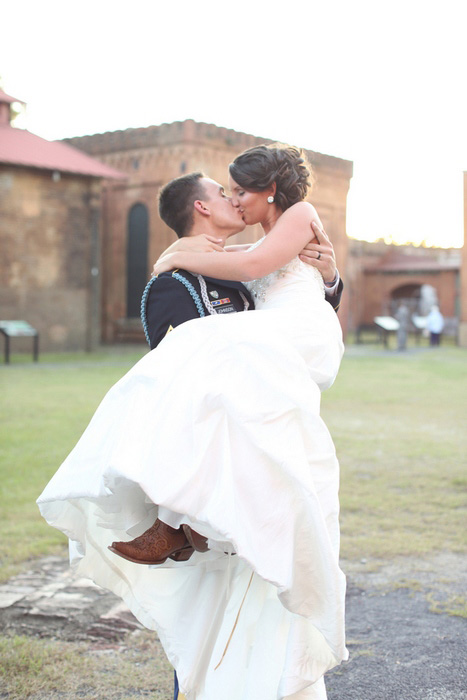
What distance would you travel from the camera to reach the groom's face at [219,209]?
2891mm

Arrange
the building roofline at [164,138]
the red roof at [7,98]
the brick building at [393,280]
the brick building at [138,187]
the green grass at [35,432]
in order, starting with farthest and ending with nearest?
the brick building at [393,280]
the brick building at [138,187]
the building roofline at [164,138]
the red roof at [7,98]
the green grass at [35,432]

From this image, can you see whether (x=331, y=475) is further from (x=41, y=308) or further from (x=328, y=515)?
(x=41, y=308)

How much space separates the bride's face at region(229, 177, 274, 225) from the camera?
2855 millimetres

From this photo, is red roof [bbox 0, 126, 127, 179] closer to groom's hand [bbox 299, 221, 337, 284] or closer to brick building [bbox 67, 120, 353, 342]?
brick building [bbox 67, 120, 353, 342]

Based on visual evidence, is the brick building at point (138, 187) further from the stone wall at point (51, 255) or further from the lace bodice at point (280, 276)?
the lace bodice at point (280, 276)

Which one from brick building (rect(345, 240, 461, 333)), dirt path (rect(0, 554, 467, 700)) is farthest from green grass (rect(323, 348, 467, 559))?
brick building (rect(345, 240, 461, 333))

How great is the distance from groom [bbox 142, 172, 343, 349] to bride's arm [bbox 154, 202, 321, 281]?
59mm

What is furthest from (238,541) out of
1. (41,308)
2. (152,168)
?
(152,168)

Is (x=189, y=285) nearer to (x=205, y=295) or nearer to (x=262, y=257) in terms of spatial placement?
(x=205, y=295)

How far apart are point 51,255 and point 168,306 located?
2419cm

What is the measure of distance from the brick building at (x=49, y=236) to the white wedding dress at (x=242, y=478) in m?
23.4

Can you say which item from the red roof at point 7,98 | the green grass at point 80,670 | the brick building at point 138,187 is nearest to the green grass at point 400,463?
the green grass at point 80,670

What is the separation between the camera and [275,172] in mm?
2811

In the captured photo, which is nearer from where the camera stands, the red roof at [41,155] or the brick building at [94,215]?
the red roof at [41,155]
